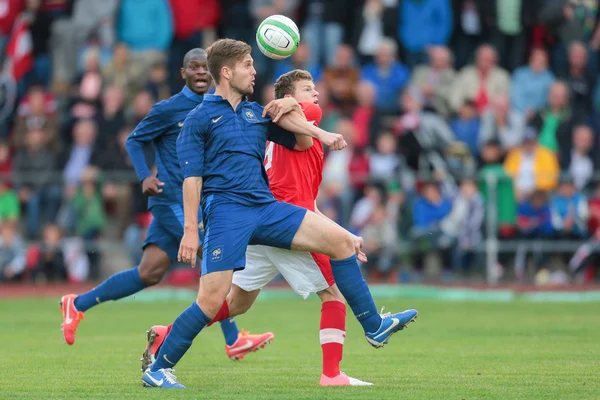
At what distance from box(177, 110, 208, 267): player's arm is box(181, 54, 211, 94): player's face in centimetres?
232

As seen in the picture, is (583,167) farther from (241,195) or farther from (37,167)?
(241,195)

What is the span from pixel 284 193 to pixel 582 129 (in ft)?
37.0

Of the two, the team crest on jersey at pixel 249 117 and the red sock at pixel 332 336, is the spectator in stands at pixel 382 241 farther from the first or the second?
the team crest on jersey at pixel 249 117

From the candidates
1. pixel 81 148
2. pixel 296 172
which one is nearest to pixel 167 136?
pixel 296 172

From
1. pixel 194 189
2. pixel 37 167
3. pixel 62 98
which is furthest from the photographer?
pixel 62 98

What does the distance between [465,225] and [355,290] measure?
10.3 meters

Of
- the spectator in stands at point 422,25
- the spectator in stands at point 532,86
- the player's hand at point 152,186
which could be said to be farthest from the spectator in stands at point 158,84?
the player's hand at point 152,186

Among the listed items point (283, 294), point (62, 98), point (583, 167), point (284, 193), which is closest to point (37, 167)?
point (62, 98)

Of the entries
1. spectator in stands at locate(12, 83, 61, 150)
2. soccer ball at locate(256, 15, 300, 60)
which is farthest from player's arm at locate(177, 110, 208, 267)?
spectator in stands at locate(12, 83, 61, 150)

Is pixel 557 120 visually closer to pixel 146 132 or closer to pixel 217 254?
pixel 146 132

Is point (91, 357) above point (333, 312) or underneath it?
underneath

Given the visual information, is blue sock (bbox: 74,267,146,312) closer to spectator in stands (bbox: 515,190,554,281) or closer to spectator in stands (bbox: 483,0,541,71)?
spectator in stands (bbox: 515,190,554,281)

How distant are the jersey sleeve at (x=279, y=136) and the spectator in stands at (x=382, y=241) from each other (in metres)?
10.1

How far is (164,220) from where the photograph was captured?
10.3 m
